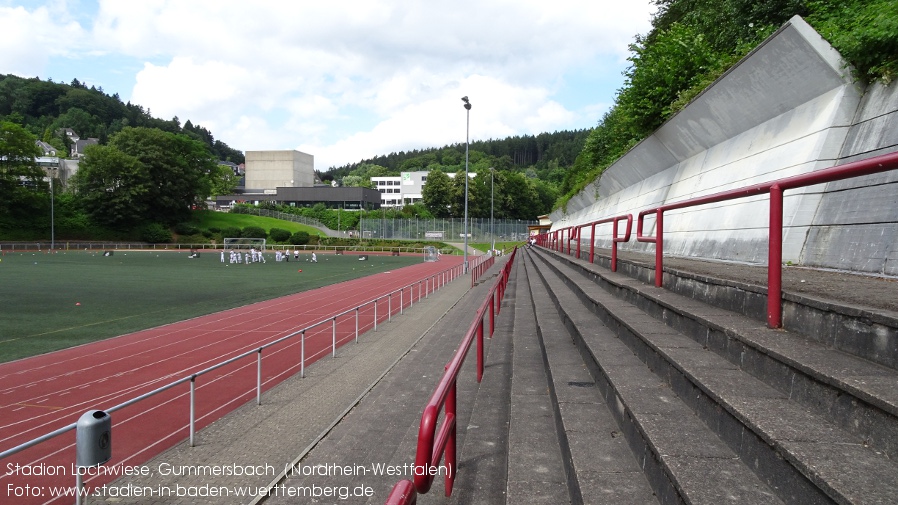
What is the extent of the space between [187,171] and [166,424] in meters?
87.0

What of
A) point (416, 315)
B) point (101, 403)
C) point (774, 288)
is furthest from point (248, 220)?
point (774, 288)

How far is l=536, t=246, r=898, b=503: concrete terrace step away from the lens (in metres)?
1.88

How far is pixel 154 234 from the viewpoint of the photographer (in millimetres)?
74938

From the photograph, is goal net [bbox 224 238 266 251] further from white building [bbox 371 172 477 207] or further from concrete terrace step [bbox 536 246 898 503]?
concrete terrace step [bbox 536 246 898 503]

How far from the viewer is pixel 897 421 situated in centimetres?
191

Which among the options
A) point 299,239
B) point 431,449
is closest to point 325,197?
point 299,239

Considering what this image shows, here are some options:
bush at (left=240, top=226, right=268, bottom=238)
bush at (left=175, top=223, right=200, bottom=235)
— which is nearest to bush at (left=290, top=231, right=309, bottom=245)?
bush at (left=240, top=226, right=268, bottom=238)

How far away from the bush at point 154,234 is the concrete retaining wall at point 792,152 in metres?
77.9

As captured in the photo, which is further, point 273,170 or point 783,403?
point 273,170

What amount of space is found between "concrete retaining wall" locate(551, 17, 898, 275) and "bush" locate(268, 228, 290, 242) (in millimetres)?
74487

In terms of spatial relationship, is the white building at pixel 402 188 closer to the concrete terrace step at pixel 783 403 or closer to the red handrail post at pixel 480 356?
the red handrail post at pixel 480 356

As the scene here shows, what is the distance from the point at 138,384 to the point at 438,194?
287 feet

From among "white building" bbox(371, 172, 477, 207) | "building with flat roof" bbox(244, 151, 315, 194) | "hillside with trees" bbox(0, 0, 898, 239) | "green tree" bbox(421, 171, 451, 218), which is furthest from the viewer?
"white building" bbox(371, 172, 477, 207)

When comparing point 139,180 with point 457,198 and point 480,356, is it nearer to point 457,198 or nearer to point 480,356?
point 457,198
